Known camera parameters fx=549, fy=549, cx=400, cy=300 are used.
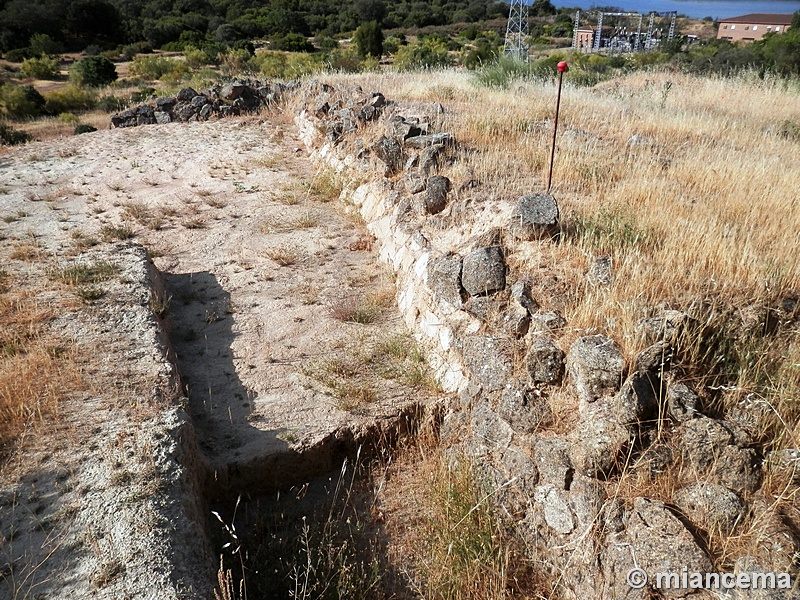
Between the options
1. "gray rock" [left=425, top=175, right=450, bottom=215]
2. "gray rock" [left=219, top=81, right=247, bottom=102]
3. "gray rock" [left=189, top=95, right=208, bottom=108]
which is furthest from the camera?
"gray rock" [left=219, top=81, right=247, bottom=102]

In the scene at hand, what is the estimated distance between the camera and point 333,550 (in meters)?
3.60

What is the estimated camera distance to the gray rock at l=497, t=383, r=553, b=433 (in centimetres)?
386

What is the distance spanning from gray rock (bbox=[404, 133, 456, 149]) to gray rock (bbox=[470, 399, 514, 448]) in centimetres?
446

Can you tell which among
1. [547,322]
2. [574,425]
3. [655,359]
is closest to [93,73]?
[547,322]

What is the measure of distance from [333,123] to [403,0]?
215 ft

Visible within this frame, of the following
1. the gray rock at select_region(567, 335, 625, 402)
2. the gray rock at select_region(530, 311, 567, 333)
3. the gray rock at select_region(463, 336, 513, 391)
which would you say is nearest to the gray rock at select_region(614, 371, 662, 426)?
the gray rock at select_region(567, 335, 625, 402)

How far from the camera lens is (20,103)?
18.4m

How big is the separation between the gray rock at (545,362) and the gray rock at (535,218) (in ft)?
4.05

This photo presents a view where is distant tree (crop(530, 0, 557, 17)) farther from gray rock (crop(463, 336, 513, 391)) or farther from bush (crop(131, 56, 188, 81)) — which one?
gray rock (crop(463, 336, 513, 391))

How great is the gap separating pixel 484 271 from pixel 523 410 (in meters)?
1.42

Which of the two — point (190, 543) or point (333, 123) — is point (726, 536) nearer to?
point (190, 543)

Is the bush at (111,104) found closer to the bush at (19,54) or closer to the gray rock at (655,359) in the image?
the bush at (19,54)

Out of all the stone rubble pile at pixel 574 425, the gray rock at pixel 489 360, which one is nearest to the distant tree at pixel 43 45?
the stone rubble pile at pixel 574 425

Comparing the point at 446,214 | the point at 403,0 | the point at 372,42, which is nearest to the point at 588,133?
the point at 446,214
